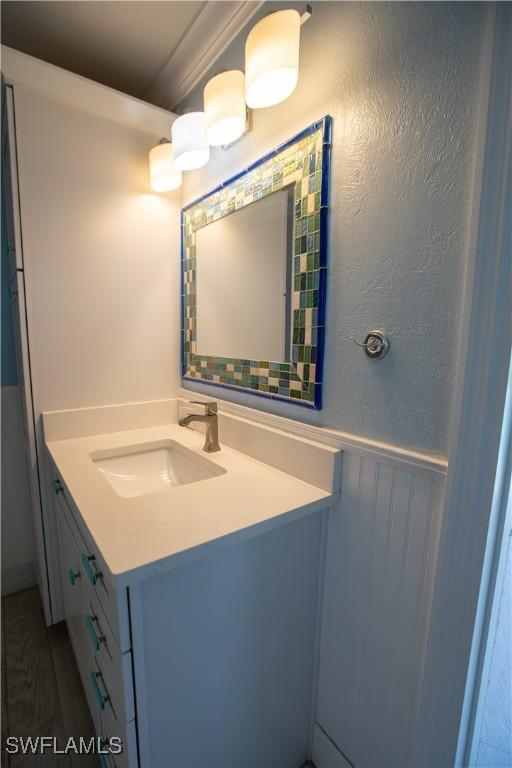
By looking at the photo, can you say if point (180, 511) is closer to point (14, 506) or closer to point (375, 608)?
point (375, 608)

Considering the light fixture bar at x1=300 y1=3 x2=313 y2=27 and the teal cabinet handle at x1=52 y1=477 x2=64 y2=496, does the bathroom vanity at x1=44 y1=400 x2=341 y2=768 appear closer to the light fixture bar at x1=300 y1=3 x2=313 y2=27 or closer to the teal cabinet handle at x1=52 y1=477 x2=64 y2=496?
the teal cabinet handle at x1=52 y1=477 x2=64 y2=496

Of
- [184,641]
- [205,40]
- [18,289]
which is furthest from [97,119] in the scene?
[184,641]

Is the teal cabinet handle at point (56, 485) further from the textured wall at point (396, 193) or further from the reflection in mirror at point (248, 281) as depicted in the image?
the textured wall at point (396, 193)

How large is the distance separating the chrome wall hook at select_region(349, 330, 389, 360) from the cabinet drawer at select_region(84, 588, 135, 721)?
77 centimetres

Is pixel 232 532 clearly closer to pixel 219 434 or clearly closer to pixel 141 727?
pixel 141 727

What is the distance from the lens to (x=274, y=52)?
0.79m

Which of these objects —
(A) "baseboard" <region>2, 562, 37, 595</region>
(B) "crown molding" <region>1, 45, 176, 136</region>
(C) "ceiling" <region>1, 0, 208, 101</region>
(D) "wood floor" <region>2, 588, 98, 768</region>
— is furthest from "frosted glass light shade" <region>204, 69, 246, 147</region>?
(A) "baseboard" <region>2, 562, 37, 595</region>

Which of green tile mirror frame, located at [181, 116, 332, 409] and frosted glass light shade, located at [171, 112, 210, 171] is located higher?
frosted glass light shade, located at [171, 112, 210, 171]

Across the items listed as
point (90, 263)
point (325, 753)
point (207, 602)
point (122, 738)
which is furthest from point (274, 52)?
point (325, 753)

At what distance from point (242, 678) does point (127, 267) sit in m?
1.39

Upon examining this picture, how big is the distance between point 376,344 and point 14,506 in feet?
5.71

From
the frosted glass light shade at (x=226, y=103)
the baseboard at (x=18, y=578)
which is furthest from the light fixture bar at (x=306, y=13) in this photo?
the baseboard at (x=18, y=578)

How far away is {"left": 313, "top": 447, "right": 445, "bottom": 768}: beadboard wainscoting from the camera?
0.74 meters

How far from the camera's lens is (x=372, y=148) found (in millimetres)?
772
